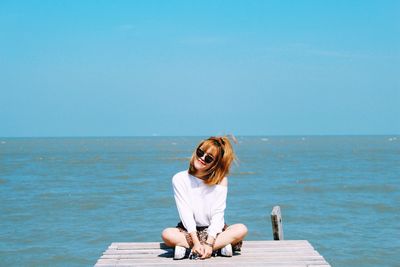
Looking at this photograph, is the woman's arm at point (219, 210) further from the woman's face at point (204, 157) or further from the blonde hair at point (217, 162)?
the woman's face at point (204, 157)

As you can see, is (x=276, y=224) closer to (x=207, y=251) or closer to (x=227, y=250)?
(x=227, y=250)

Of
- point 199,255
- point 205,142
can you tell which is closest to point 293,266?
point 199,255

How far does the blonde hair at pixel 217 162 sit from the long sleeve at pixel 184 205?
199 mm

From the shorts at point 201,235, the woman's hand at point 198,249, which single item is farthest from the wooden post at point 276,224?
the woman's hand at point 198,249

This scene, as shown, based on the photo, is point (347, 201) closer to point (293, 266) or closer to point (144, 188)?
point (144, 188)

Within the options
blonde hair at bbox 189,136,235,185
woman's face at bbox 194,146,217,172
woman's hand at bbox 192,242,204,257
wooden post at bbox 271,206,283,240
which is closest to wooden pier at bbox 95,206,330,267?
woman's hand at bbox 192,242,204,257

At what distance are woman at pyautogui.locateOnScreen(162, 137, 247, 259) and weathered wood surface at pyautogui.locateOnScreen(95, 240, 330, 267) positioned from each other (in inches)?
7.8

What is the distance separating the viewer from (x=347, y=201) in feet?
77.3

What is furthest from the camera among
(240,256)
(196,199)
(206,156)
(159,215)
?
(159,215)

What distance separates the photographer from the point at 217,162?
765 cm

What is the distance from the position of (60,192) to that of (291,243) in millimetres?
20317

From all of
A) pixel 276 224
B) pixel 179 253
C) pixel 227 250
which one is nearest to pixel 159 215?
Answer: pixel 276 224

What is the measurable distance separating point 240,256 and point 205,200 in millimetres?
822

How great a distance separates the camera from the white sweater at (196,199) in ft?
25.3
